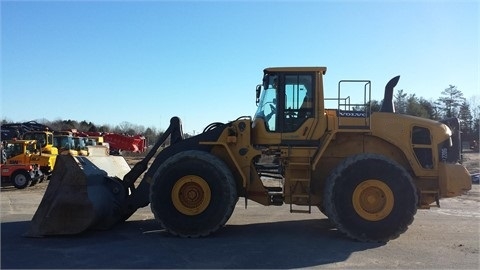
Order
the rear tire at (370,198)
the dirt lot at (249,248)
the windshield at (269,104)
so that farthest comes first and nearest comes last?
the windshield at (269,104), the rear tire at (370,198), the dirt lot at (249,248)

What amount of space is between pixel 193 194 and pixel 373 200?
Result: 335 cm

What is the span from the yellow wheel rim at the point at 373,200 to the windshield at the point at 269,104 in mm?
2111

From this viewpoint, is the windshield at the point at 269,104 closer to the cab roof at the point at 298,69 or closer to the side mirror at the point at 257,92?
the cab roof at the point at 298,69

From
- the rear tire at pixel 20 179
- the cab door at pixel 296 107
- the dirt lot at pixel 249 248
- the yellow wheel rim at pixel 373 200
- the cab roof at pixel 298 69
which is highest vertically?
the cab roof at pixel 298 69

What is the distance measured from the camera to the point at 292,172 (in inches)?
373

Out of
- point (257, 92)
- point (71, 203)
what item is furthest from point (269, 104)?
point (71, 203)

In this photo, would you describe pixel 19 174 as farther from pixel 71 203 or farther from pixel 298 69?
pixel 298 69

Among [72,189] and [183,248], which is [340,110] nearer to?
[183,248]

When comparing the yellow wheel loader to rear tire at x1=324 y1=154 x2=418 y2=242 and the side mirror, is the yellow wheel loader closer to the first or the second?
rear tire at x1=324 y1=154 x2=418 y2=242

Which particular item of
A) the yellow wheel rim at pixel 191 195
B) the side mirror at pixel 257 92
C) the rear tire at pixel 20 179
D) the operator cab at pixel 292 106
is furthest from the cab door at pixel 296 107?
the rear tire at pixel 20 179

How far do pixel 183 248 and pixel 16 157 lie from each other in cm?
1721

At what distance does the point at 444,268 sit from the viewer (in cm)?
711

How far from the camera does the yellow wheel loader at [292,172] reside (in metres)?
8.82

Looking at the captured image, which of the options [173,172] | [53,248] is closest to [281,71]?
[173,172]
